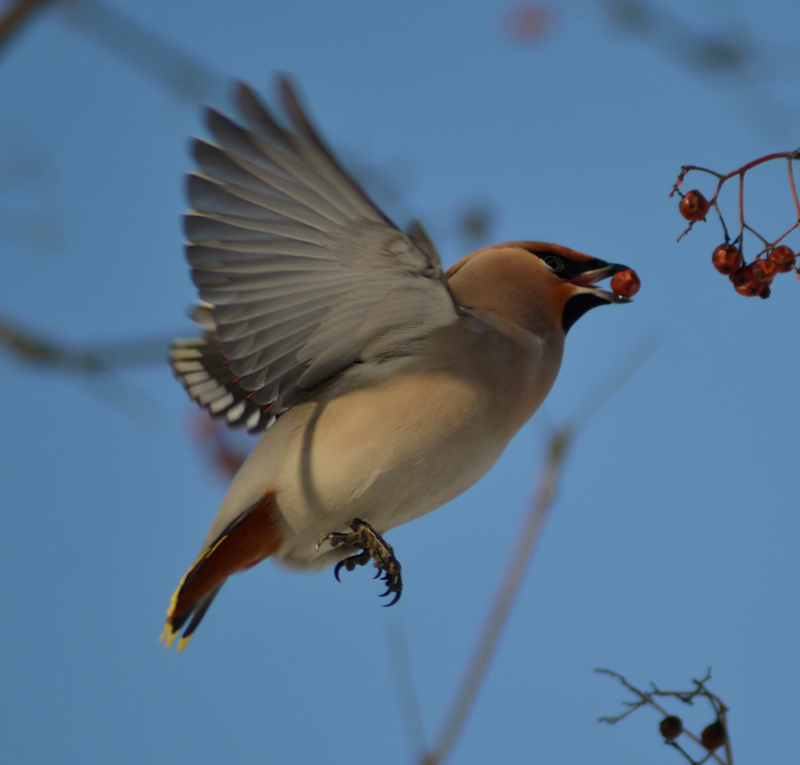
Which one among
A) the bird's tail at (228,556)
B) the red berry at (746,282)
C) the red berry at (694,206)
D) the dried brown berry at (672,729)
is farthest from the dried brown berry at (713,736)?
the bird's tail at (228,556)

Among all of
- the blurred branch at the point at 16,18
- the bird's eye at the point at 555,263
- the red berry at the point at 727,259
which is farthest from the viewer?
the bird's eye at the point at 555,263

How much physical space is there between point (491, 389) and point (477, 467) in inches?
9.9

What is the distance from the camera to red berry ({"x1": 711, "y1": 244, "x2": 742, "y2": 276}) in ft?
8.21

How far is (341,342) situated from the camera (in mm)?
2959

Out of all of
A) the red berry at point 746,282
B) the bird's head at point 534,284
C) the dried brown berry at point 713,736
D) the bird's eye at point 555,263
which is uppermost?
the bird's eye at point 555,263

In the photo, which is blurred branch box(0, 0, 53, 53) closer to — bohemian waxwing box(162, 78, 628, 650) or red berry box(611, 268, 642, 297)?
bohemian waxwing box(162, 78, 628, 650)

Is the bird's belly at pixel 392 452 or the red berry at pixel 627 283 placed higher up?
the red berry at pixel 627 283

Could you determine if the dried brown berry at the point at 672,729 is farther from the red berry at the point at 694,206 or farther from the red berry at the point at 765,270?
the red berry at the point at 694,206

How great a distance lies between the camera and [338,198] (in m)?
2.49

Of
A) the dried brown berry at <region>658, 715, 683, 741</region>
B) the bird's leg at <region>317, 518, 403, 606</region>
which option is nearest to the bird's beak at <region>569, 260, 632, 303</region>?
the bird's leg at <region>317, 518, 403, 606</region>

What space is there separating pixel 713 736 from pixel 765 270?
1147mm

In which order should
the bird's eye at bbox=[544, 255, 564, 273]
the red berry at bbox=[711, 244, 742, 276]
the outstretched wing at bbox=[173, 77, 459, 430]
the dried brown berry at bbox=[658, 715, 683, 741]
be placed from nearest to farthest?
the dried brown berry at bbox=[658, 715, 683, 741]
the outstretched wing at bbox=[173, 77, 459, 430]
the red berry at bbox=[711, 244, 742, 276]
the bird's eye at bbox=[544, 255, 564, 273]

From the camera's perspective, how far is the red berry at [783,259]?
94.8 inches

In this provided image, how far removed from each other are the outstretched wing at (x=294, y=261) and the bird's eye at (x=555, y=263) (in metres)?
0.75
